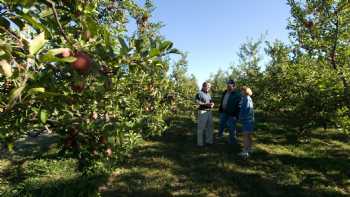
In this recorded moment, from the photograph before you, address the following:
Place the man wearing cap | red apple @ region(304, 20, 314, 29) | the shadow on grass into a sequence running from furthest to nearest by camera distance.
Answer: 1. red apple @ region(304, 20, 314, 29)
2. the man wearing cap
3. the shadow on grass

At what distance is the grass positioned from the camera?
26.6 feet

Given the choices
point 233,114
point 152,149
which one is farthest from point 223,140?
point 152,149

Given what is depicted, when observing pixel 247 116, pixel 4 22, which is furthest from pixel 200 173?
pixel 4 22

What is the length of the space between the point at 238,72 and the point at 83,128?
23391 millimetres

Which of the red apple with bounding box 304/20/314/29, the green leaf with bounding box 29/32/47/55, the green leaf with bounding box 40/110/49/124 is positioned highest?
the red apple with bounding box 304/20/314/29

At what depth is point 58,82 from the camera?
8.84 ft

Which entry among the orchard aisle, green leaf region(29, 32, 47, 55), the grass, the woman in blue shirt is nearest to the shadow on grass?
the grass

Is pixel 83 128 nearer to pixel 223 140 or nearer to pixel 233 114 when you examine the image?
pixel 233 114

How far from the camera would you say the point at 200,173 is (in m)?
9.10

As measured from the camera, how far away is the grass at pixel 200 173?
319 inches

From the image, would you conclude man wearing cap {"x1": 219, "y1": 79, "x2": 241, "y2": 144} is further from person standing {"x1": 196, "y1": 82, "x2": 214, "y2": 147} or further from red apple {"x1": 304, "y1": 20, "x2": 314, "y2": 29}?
red apple {"x1": 304, "y1": 20, "x2": 314, "y2": 29}

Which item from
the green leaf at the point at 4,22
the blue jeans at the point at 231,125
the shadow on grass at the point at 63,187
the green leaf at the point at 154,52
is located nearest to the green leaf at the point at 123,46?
the green leaf at the point at 154,52

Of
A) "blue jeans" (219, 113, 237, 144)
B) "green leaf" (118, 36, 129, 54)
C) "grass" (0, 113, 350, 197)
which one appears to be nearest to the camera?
"green leaf" (118, 36, 129, 54)

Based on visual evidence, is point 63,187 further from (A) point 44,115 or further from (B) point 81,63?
(B) point 81,63
